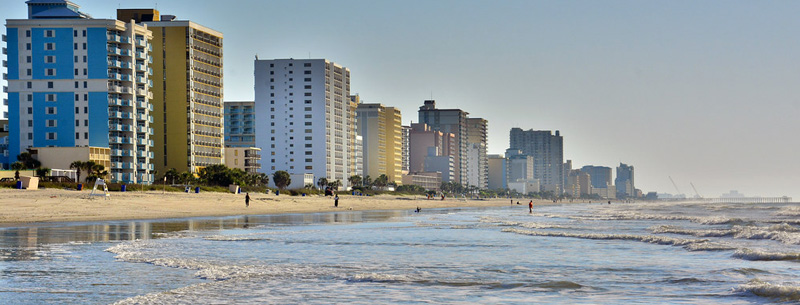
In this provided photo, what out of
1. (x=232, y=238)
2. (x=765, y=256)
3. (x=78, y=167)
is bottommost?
(x=232, y=238)

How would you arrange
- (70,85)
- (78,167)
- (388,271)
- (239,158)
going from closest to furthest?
1. (388,271)
2. (78,167)
3. (70,85)
4. (239,158)

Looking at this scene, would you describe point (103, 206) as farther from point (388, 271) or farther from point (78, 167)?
point (388, 271)

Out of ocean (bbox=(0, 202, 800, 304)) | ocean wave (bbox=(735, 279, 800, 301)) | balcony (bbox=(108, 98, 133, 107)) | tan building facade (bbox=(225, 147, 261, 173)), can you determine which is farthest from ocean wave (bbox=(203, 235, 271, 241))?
tan building facade (bbox=(225, 147, 261, 173))

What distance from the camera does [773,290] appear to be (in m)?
19.5

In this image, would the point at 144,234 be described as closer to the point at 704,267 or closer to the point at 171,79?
the point at 704,267

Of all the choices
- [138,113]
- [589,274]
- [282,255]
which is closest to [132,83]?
[138,113]

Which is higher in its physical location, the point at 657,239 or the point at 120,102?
the point at 120,102

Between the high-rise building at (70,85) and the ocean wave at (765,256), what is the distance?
388ft

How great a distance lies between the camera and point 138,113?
142875 millimetres

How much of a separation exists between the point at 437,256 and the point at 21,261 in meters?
14.6

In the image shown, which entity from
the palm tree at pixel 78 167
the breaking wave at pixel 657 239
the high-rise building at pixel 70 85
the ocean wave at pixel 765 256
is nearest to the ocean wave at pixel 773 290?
the ocean wave at pixel 765 256

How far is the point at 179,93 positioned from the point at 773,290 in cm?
15775

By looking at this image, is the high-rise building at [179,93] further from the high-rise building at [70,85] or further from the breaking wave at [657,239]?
the breaking wave at [657,239]

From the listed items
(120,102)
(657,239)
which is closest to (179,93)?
(120,102)
